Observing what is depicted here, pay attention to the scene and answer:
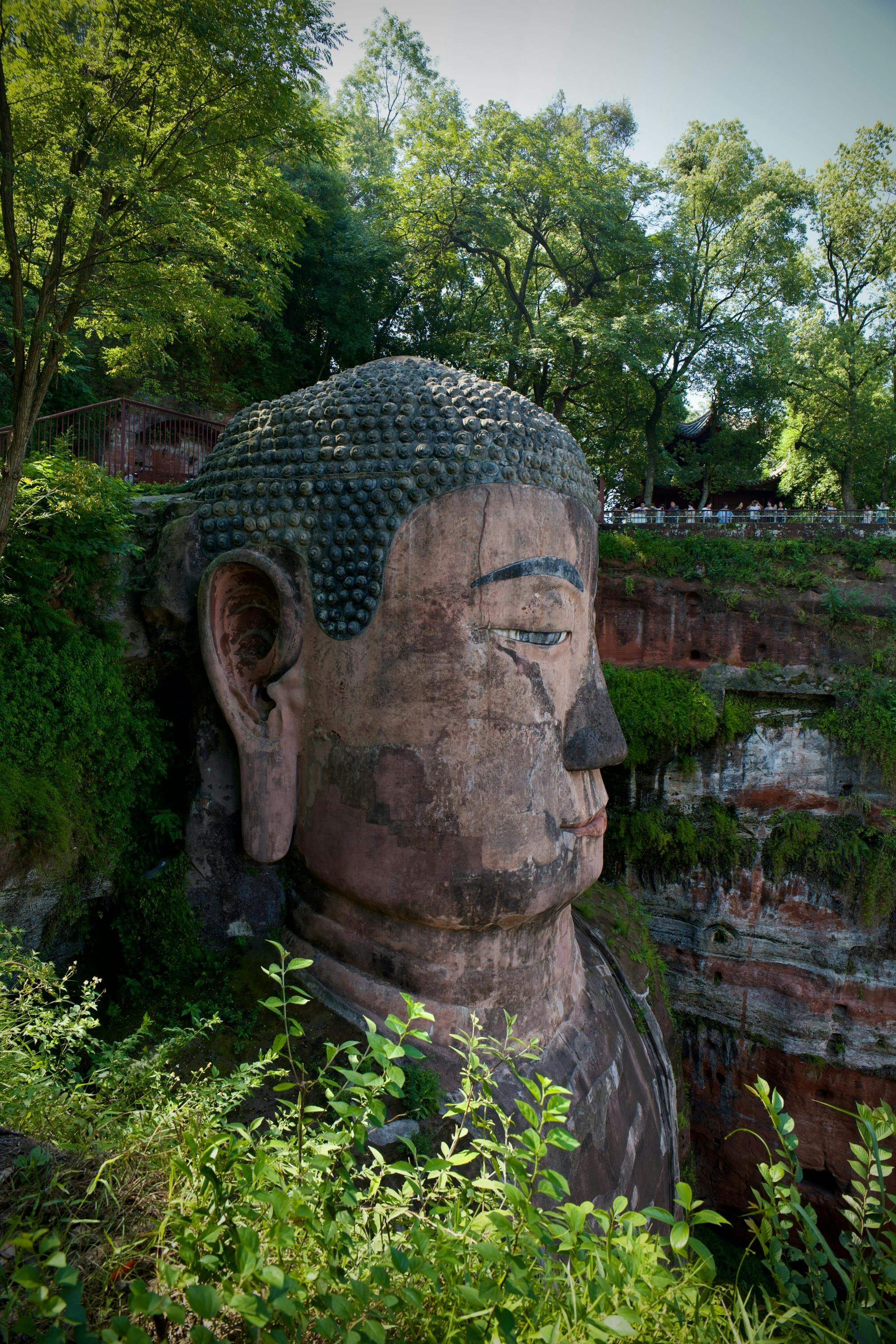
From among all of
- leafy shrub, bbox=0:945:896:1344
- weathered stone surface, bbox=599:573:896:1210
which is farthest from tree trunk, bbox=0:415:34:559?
weathered stone surface, bbox=599:573:896:1210

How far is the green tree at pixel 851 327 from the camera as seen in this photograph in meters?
17.0

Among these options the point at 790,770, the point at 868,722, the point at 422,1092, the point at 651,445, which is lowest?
the point at 422,1092

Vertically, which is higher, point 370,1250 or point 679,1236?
point 679,1236

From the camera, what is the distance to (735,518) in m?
14.2

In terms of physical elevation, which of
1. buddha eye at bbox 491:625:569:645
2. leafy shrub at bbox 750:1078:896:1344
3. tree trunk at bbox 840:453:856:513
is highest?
tree trunk at bbox 840:453:856:513

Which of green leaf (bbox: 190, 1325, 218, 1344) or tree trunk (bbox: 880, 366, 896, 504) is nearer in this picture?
green leaf (bbox: 190, 1325, 218, 1344)

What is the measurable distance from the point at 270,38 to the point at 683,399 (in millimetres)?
18451

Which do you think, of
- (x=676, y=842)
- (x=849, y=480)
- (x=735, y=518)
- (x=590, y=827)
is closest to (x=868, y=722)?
(x=676, y=842)

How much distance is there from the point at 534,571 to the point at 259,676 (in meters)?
1.49

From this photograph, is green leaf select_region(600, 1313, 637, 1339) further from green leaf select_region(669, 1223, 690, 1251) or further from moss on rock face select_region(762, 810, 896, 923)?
moss on rock face select_region(762, 810, 896, 923)

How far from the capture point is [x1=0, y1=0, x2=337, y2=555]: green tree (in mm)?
3777

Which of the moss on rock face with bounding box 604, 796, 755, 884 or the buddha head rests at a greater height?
the buddha head

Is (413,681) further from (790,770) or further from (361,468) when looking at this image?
(790,770)

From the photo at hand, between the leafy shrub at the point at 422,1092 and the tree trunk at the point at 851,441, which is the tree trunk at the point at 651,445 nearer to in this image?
the tree trunk at the point at 851,441
